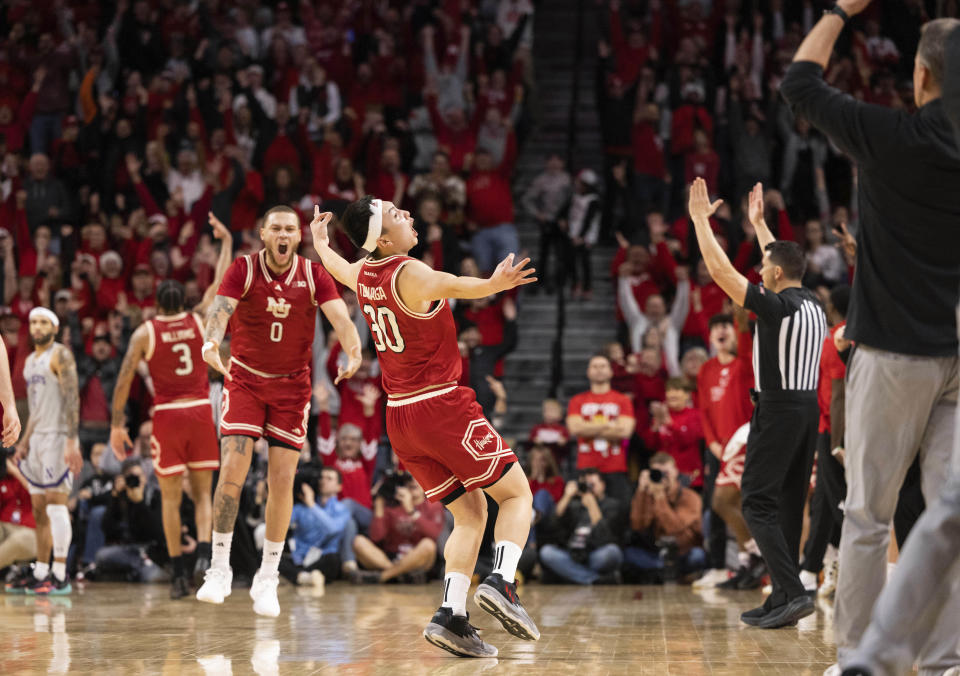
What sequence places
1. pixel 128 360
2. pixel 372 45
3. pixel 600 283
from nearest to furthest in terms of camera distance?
pixel 128 360 → pixel 600 283 → pixel 372 45

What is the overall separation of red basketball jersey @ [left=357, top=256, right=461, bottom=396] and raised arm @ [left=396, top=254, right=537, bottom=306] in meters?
0.06

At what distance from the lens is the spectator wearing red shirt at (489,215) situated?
46.9 feet

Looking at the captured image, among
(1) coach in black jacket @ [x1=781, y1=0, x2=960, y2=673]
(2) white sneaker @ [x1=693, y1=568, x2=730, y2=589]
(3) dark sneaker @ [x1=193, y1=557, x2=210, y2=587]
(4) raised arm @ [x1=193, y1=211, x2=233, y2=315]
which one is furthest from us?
(2) white sneaker @ [x1=693, y1=568, x2=730, y2=589]

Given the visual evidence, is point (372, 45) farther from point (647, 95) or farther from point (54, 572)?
point (54, 572)

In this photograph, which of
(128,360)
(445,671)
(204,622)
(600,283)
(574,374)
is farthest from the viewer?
(600,283)

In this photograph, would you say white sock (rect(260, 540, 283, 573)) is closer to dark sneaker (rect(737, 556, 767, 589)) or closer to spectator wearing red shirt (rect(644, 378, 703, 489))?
dark sneaker (rect(737, 556, 767, 589))

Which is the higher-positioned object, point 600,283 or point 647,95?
point 647,95

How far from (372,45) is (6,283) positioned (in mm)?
6170

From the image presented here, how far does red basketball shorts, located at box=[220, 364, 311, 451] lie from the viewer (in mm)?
7398

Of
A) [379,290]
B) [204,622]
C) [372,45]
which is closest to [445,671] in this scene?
[379,290]

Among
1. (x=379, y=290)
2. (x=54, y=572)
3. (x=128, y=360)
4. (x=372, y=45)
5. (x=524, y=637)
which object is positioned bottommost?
(x=54, y=572)

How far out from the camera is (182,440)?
29.2 ft

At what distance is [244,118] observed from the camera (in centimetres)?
1589

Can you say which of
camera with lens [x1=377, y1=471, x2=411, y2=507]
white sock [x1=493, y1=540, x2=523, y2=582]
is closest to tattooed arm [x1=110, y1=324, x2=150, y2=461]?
camera with lens [x1=377, y1=471, x2=411, y2=507]
